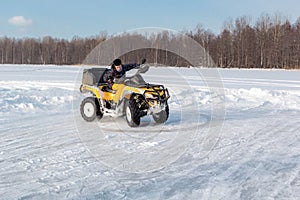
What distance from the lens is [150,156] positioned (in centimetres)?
447

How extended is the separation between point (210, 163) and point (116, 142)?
1.67 metres

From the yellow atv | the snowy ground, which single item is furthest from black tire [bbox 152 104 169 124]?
the snowy ground

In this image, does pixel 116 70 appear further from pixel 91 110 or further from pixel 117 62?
pixel 91 110

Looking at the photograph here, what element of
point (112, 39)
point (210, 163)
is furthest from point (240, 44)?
point (210, 163)

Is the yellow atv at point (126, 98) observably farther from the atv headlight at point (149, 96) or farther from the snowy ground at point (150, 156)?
the snowy ground at point (150, 156)

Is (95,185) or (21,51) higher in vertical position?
(21,51)

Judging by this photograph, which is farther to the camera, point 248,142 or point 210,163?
point 248,142

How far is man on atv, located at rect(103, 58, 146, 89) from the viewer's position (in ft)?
23.3

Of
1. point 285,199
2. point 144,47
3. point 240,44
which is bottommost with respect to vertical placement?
point 285,199

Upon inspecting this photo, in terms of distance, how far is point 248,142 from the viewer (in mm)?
5336

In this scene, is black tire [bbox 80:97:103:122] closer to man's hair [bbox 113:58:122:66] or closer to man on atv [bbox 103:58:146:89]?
man on atv [bbox 103:58:146:89]

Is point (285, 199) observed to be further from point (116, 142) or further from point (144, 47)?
point (144, 47)

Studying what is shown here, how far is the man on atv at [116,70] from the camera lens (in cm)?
711

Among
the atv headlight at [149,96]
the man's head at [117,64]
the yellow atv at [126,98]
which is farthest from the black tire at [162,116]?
the man's head at [117,64]
